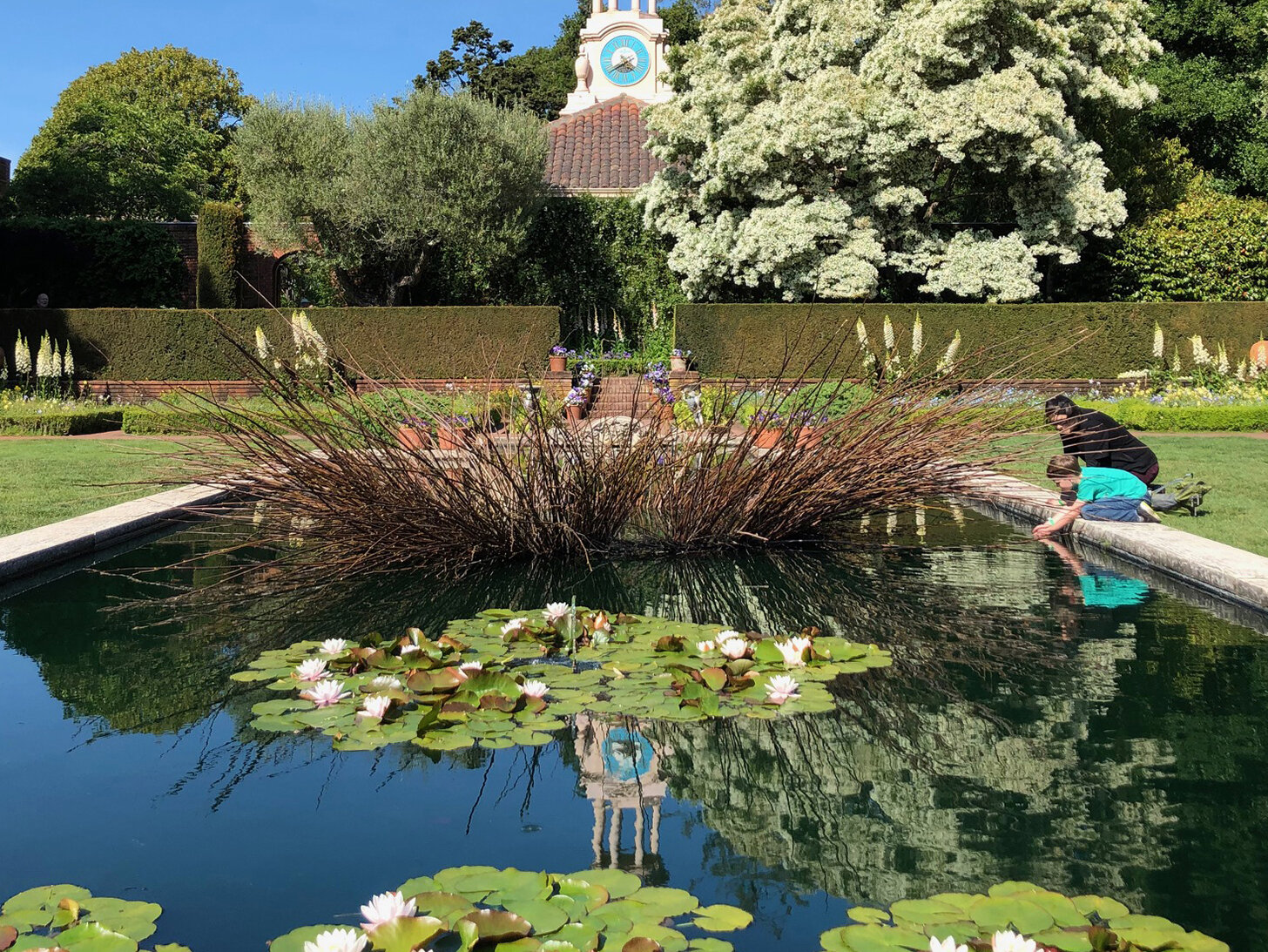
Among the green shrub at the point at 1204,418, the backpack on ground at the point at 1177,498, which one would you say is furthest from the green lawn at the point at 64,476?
the green shrub at the point at 1204,418

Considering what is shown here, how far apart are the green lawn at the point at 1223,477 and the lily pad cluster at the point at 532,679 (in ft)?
7.75

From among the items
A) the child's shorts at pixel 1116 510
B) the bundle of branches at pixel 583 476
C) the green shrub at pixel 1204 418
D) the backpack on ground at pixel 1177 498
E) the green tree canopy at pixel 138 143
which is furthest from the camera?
the green tree canopy at pixel 138 143

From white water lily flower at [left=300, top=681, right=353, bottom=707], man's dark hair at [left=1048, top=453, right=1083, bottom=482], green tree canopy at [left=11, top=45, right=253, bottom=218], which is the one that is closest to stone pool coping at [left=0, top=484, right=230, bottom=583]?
white water lily flower at [left=300, top=681, right=353, bottom=707]

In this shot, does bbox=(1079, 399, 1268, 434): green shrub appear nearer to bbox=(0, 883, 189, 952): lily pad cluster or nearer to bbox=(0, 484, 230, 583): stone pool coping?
bbox=(0, 484, 230, 583): stone pool coping

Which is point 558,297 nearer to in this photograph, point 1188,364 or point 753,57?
point 753,57

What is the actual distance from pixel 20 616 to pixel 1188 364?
16574mm

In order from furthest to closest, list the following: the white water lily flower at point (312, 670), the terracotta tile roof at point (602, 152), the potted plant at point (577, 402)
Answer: the terracotta tile roof at point (602, 152)
the potted plant at point (577, 402)
the white water lily flower at point (312, 670)

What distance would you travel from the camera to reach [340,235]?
2058 centimetres

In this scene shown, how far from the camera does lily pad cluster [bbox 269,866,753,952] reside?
6.64 feet

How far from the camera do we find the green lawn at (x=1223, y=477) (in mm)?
6387

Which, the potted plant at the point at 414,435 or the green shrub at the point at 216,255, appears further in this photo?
the green shrub at the point at 216,255

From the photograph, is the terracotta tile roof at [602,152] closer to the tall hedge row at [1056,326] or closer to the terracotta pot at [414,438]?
the tall hedge row at [1056,326]

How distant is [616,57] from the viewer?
3747 cm

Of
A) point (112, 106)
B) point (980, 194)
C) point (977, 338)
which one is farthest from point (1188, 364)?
point (112, 106)
